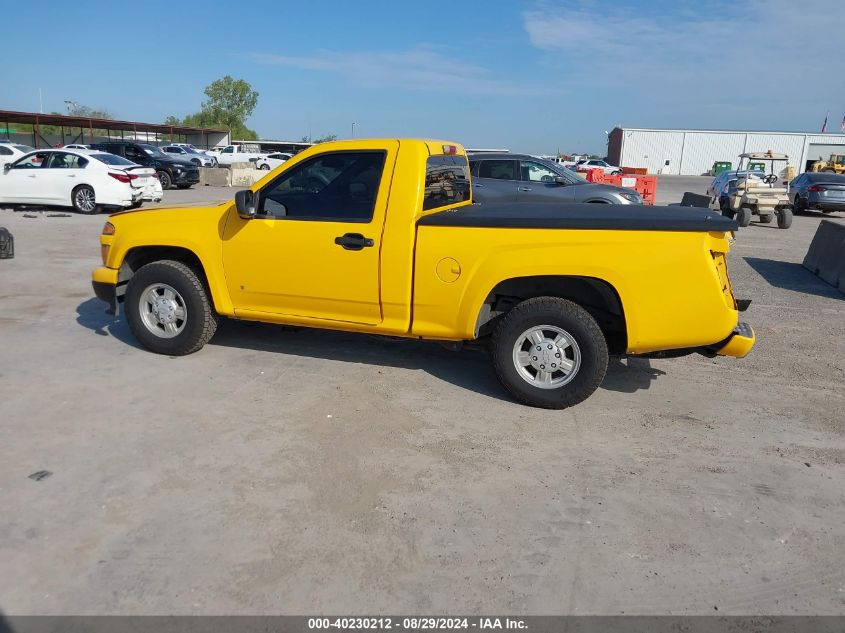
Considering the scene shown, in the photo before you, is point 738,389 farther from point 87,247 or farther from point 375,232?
point 87,247

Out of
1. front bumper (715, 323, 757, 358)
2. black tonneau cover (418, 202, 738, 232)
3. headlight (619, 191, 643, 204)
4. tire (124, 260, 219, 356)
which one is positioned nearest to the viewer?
black tonneau cover (418, 202, 738, 232)

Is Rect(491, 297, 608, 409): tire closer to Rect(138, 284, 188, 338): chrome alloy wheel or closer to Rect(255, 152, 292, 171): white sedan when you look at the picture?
Rect(138, 284, 188, 338): chrome alloy wheel

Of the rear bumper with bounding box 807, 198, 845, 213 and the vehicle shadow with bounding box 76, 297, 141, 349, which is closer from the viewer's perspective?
the vehicle shadow with bounding box 76, 297, 141, 349

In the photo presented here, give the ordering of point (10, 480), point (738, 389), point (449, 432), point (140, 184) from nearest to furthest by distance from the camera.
Result: point (10, 480) → point (449, 432) → point (738, 389) → point (140, 184)

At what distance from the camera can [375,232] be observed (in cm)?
487

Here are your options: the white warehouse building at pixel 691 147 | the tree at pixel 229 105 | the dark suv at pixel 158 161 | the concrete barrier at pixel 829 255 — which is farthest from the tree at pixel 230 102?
the concrete barrier at pixel 829 255

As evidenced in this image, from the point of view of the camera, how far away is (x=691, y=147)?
74.9m

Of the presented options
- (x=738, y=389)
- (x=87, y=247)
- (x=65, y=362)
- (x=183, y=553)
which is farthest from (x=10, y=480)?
(x=87, y=247)

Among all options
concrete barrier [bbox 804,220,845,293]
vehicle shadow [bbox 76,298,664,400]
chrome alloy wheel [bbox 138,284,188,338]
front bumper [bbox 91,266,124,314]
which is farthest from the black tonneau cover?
concrete barrier [bbox 804,220,845,293]

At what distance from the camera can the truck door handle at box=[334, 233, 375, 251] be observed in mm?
4883

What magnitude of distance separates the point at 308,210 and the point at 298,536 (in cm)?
277

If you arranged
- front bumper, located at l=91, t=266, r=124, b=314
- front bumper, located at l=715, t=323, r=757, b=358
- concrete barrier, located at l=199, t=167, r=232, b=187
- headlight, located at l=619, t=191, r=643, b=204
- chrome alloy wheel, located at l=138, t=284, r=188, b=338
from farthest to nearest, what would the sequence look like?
concrete barrier, located at l=199, t=167, r=232, b=187 < headlight, located at l=619, t=191, r=643, b=204 < front bumper, located at l=91, t=266, r=124, b=314 < chrome alloy wheel, located at l=138, t=284, r=188, b=338 < front bumper, located at l=715, t=323, r=757, b=358

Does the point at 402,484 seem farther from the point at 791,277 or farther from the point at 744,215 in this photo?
the point at 744,215

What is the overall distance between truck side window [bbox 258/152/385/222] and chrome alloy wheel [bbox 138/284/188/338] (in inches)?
46.1
